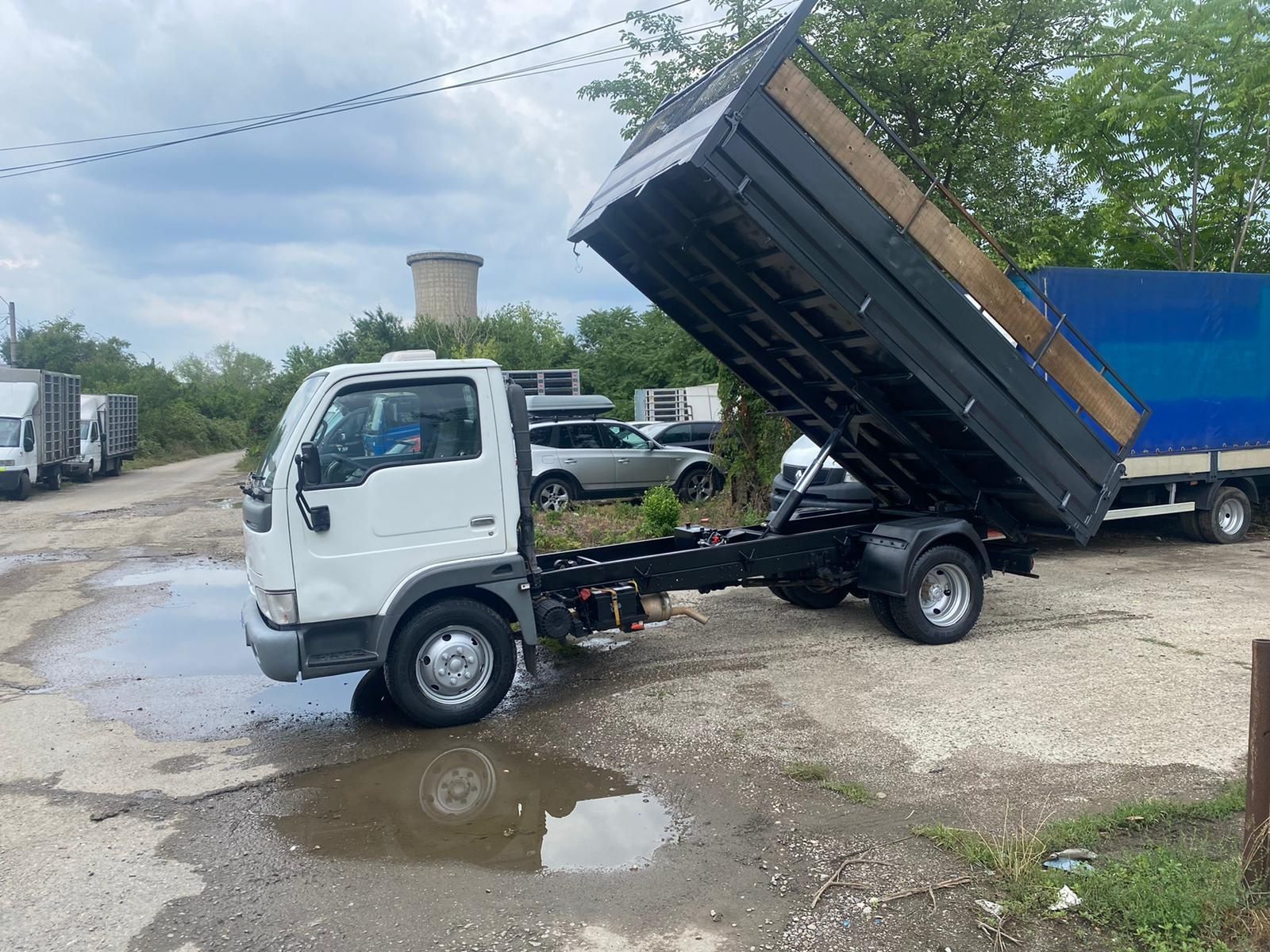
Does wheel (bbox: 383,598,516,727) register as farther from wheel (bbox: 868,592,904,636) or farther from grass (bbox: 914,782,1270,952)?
wheel (bbox: 868,592,904,636)

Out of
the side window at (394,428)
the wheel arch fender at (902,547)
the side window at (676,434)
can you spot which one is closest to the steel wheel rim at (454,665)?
the side window at (394,428)

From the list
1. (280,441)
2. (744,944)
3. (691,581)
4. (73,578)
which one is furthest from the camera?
(73,578)

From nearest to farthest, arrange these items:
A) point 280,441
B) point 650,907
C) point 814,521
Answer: point 650,907, point 280,441, point 814,521

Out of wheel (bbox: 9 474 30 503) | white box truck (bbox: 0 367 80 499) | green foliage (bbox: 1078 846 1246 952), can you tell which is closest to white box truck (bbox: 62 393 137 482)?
white box truck (bbox: 0 367 80 499)

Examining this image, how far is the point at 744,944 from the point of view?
362 cm

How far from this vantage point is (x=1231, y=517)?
12195mm

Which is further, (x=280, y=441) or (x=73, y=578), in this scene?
(x=73, y=578)

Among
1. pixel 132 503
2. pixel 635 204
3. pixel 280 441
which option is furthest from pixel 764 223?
pixel 132 503

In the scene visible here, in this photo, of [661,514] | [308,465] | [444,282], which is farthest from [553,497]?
[444,282]

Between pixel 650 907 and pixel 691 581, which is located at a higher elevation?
pixel 691 581

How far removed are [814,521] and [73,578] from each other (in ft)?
29.7

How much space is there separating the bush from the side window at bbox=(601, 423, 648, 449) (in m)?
4.06

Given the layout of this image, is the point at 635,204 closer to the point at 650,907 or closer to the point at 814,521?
the point at 814,521

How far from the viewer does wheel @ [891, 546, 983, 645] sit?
7.48 meters
